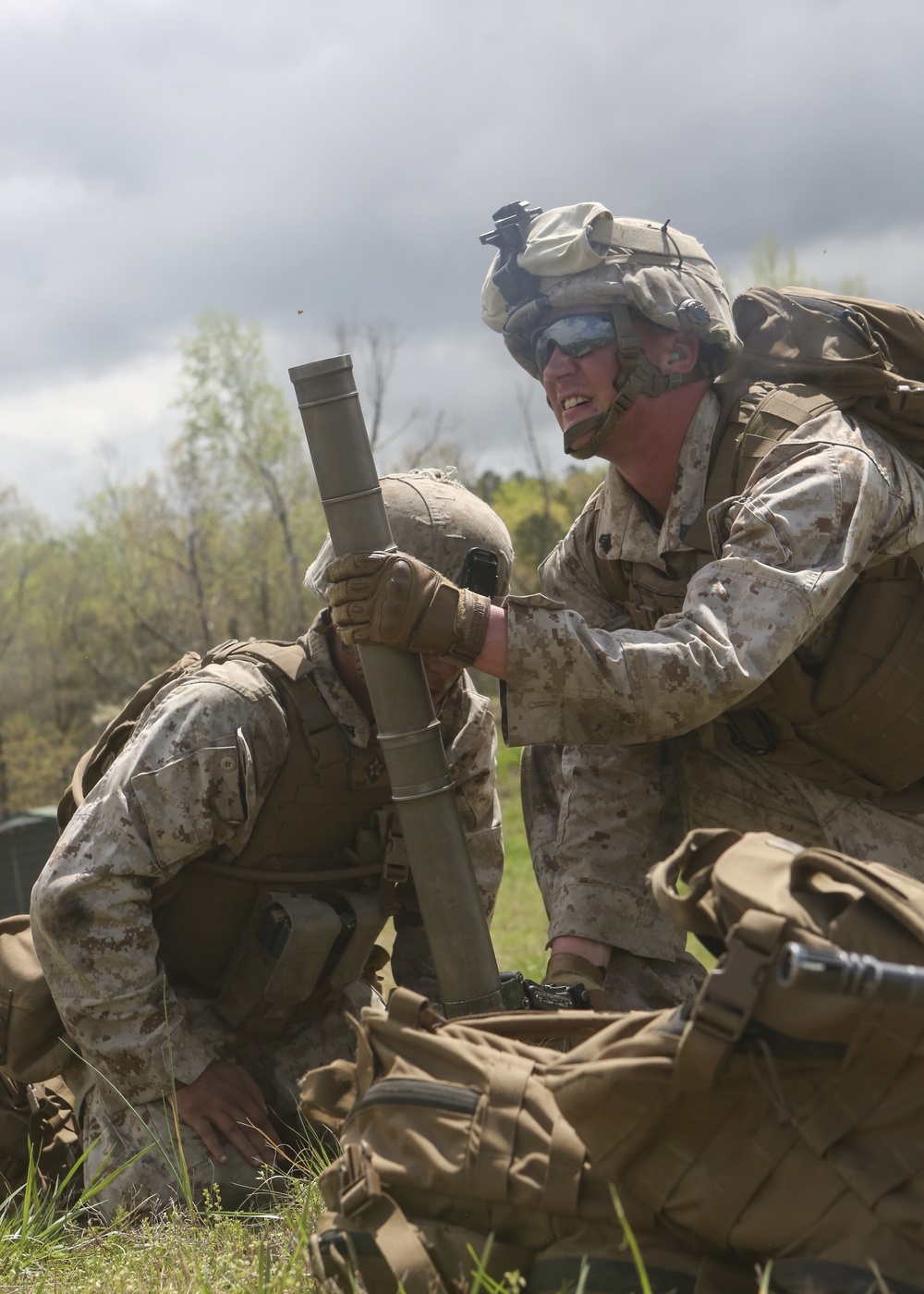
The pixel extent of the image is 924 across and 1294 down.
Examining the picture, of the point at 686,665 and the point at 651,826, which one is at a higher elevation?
the point at 686,665

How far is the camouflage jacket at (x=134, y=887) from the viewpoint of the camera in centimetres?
344

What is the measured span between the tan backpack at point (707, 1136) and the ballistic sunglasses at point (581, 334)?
84.6 inches

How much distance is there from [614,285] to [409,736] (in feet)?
5.18

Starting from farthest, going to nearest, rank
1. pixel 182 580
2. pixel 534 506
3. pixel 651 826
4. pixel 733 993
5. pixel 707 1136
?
1. pixel 534 506
2. pixel 182 580
3. pixel 651 826
4. pixel 707 1136
5. pixel 733 993

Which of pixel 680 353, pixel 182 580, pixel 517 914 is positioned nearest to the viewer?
pixel 680 353

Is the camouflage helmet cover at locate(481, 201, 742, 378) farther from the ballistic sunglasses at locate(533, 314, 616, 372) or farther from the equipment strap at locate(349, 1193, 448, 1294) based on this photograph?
Answer: the equipment strap at locate(349, 1193, 448, 1294)

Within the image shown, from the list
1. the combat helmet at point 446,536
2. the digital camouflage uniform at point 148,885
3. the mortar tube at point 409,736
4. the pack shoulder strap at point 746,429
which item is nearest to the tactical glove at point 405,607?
the mortar tube at point 409,736

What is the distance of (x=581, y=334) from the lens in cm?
380

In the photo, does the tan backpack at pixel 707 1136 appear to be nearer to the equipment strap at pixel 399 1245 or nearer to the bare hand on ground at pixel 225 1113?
the equipment strap at pixel 399 1245

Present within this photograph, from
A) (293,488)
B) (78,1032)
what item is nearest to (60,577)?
(293,488)

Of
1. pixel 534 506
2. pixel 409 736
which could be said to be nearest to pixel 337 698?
pixel 409 736

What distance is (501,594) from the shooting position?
3781mm

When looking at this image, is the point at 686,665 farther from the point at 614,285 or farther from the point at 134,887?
the point at 134,887

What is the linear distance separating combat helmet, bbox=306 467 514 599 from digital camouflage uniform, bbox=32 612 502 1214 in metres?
0.44
